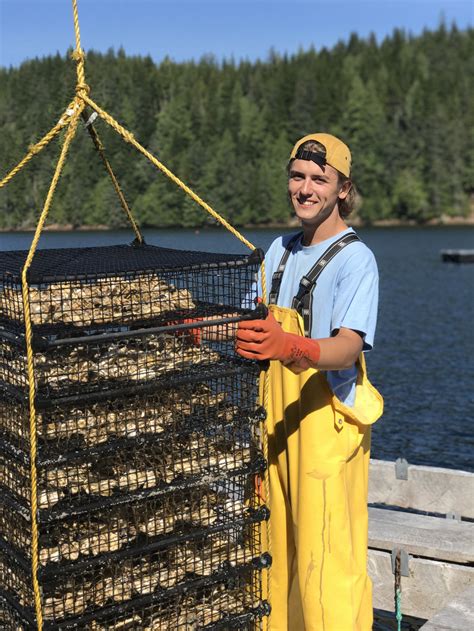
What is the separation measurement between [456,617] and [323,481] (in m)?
1.07

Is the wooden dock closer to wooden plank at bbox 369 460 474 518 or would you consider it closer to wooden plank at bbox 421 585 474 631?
wooden plank at bbox 421 585 474 631

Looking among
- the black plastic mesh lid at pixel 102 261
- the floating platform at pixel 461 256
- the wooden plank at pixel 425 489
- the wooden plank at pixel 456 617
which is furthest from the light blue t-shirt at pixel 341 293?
the floating platform at pixel 461 256

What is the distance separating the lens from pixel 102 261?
4602 mm

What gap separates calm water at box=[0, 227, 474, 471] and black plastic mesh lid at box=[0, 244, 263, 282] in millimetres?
1645

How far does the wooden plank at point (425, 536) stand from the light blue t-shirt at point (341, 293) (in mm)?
1924

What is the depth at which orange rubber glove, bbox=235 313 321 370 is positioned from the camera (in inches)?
157

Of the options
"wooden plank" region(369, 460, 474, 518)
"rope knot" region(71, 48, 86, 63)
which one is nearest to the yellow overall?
"rope knot" region(71, 48, 86, 63)

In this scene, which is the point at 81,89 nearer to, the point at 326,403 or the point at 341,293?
the point at 341,293

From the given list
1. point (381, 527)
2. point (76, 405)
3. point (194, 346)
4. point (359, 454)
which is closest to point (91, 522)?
point (76, 405)

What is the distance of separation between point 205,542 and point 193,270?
4.31 ft

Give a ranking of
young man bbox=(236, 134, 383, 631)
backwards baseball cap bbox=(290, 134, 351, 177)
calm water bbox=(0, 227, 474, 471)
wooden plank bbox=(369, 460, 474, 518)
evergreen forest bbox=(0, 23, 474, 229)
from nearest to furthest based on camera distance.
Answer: young man bbox=(236, 134, 383, 631), backwards baseball cap bbox=(290, 134, 351, 177), wooden plank bbox=(369, 460, 474, 518), calm water bbox=(0, 227, 474, 471), evergreen forest bbox=(0, 23, 474, 229)

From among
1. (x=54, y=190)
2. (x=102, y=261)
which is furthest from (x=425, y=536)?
(x=54, y=190)

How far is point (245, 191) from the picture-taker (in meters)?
111

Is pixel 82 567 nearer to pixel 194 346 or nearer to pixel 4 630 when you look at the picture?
pixel 4 630
